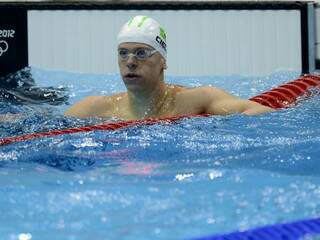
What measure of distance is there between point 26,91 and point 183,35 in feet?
4.63

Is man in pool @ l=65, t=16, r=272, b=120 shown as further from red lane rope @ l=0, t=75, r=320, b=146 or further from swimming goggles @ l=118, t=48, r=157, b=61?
red lane rope @ l=0, t=75, r=320, b=146

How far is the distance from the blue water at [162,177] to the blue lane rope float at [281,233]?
2.6 inches

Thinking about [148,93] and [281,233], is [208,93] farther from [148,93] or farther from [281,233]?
[281,233]

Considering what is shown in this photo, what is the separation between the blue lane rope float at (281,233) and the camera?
189 centimetres

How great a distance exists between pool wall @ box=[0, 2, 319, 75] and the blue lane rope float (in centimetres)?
458

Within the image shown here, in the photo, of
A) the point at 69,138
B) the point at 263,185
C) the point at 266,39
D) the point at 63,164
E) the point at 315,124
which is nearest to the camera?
the point at 263,185

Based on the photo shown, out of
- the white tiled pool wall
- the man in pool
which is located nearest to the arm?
the man in pool

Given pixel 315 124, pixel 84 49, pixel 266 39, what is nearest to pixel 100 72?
pixel 84 49

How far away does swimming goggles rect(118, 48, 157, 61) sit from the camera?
12.9 ft

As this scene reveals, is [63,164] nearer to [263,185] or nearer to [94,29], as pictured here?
[263,185]

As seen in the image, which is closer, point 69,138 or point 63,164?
point 63,164

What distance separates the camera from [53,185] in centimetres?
258

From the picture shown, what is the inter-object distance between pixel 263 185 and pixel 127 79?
60.8 inches

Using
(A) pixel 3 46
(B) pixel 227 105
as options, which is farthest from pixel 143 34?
(A) pixel 3 46
